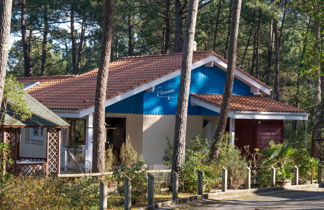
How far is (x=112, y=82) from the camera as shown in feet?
80.7

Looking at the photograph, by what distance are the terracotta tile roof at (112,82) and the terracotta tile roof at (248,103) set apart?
1703mm

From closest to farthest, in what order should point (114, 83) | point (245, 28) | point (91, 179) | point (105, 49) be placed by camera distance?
point (91, 179) < point (105, 49) < point (114, 83) < point (245, 28)

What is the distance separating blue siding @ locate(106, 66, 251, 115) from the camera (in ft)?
76.7

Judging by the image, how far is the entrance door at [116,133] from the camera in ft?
82.9

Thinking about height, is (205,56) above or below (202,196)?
above

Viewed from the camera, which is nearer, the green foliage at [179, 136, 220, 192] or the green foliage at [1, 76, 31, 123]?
the green foliage at [1, 76, 31, 123]

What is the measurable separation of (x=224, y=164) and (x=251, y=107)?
18.6 feet

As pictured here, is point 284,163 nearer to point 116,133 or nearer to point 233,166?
point 233,166

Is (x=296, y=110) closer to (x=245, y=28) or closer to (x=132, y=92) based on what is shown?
(x=132, y=92)

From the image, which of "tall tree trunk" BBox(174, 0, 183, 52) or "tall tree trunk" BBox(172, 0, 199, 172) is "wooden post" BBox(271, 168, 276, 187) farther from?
"tall tree trunk" BBox(174, 0, 183, 52)

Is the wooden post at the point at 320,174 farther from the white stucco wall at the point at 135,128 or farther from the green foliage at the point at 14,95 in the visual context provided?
the green foliage at the point at 14,95

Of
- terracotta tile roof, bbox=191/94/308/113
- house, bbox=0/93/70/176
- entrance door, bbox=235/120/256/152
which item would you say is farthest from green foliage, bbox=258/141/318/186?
house, bbox=0/93/70/176

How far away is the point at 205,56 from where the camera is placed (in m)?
25.2

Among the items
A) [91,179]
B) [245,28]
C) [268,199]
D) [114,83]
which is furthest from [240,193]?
[245,28]
